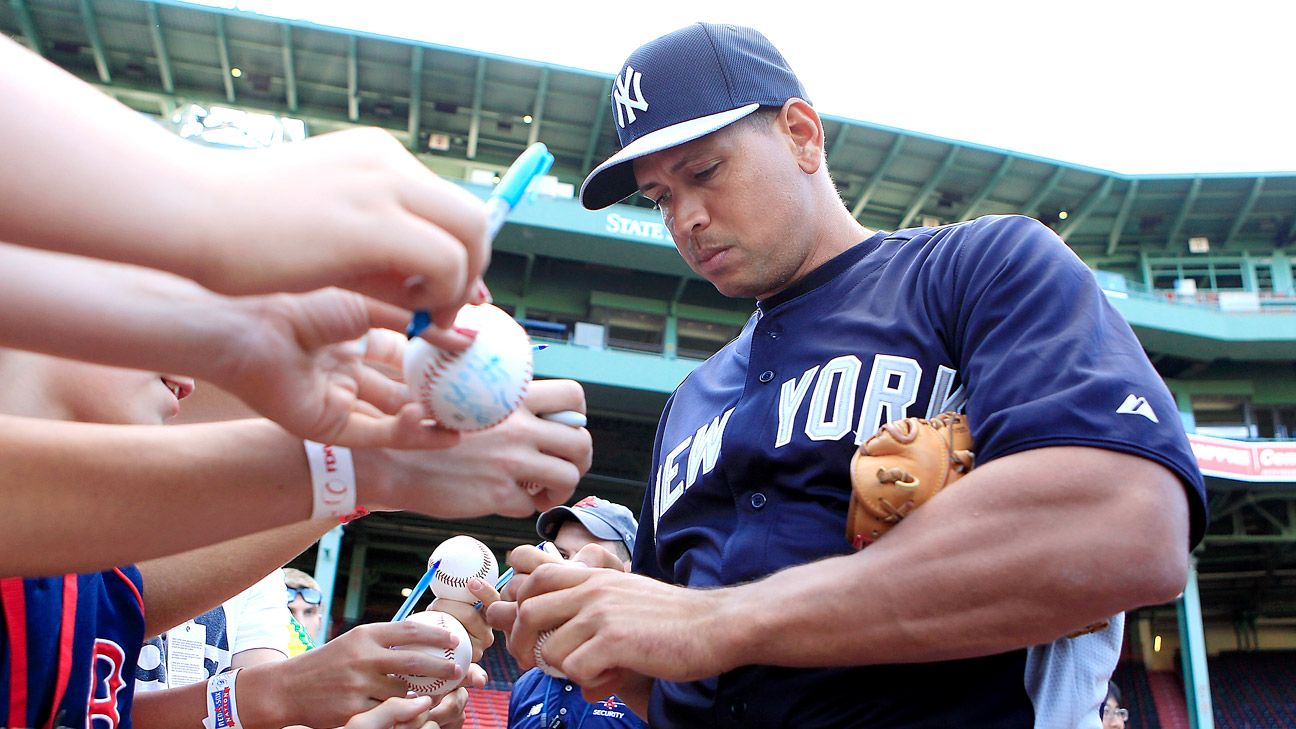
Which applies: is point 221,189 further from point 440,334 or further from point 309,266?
point 440,334

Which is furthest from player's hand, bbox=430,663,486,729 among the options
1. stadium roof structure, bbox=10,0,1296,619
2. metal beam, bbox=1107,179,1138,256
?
metal beam, bbox=1107,179,1138,256

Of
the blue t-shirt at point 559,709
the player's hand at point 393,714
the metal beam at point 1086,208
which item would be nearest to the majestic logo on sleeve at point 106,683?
the player's hand at point 393,714

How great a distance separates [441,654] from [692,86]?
4.99 ft

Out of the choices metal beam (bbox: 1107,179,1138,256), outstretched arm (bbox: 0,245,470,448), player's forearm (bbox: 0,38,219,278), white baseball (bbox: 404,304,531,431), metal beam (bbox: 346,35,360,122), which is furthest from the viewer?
metal beam (bbox: 1107,179,1138,256)

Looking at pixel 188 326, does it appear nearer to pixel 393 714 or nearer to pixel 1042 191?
pixel 393 714

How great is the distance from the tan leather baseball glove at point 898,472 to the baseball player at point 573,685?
2.64 metres

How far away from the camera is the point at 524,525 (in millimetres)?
21859

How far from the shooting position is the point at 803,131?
2533mm

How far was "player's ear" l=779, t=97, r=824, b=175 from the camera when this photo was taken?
249 cm

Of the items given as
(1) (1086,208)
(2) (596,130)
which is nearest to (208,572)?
(2) (596,130)

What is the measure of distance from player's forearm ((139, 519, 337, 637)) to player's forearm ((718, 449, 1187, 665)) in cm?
122

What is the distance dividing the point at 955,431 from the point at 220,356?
1.23 metres

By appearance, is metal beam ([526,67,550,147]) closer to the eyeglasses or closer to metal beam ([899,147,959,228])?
metal beam ([899,147,959,228])

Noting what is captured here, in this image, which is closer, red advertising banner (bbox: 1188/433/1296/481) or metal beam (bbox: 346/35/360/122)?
red advertising banner (bbox: 1188/433/1296/481)
